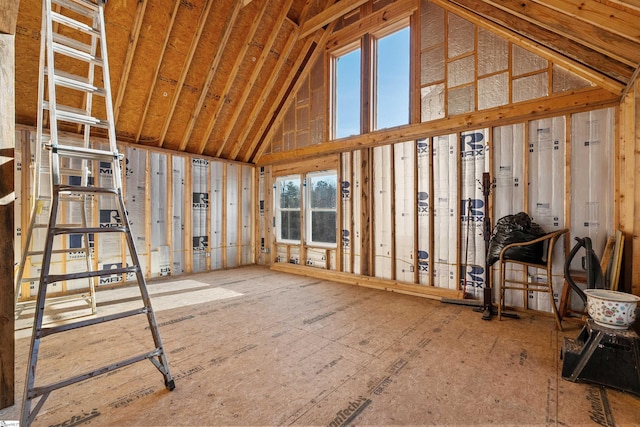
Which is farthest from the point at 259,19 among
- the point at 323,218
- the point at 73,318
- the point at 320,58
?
the point at 73,318

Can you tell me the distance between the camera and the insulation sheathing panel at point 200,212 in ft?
19.7

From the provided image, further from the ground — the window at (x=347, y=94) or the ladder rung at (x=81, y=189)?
the window at (x=347, y=94)

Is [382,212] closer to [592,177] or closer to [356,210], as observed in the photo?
[356,210]

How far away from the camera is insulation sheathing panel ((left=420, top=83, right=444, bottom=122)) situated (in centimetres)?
423

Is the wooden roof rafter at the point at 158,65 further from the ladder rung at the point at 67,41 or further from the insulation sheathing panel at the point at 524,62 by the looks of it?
the insulation sheathing panel at the point at 524,62

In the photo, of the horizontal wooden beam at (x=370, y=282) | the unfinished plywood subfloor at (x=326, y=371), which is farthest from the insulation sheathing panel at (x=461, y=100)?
the unfinished plywood subfloor at (x=326, y=371)

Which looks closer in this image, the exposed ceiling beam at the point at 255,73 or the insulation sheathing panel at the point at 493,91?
the insulation sheathing panel at the point at 493,91

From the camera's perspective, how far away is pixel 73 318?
3320mm

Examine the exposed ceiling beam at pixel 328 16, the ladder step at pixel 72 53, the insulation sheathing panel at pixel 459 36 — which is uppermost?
the exposed ceiling beam at pixel 328 16

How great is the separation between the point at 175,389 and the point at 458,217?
12.6 feet

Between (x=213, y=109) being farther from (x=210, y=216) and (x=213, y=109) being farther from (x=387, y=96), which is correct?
(x=387, y=96)

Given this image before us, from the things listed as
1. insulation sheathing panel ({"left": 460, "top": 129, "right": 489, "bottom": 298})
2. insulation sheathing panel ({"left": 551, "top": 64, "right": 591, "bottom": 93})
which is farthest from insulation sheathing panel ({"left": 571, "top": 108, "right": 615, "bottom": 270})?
insulation sheathing panel ({"left": 460, "top": 129, "right": 489, "bottom": 298})

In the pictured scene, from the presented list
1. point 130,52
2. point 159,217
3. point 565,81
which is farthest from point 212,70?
point 565,81

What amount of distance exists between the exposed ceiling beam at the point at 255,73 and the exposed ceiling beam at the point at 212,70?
25.8 inches
